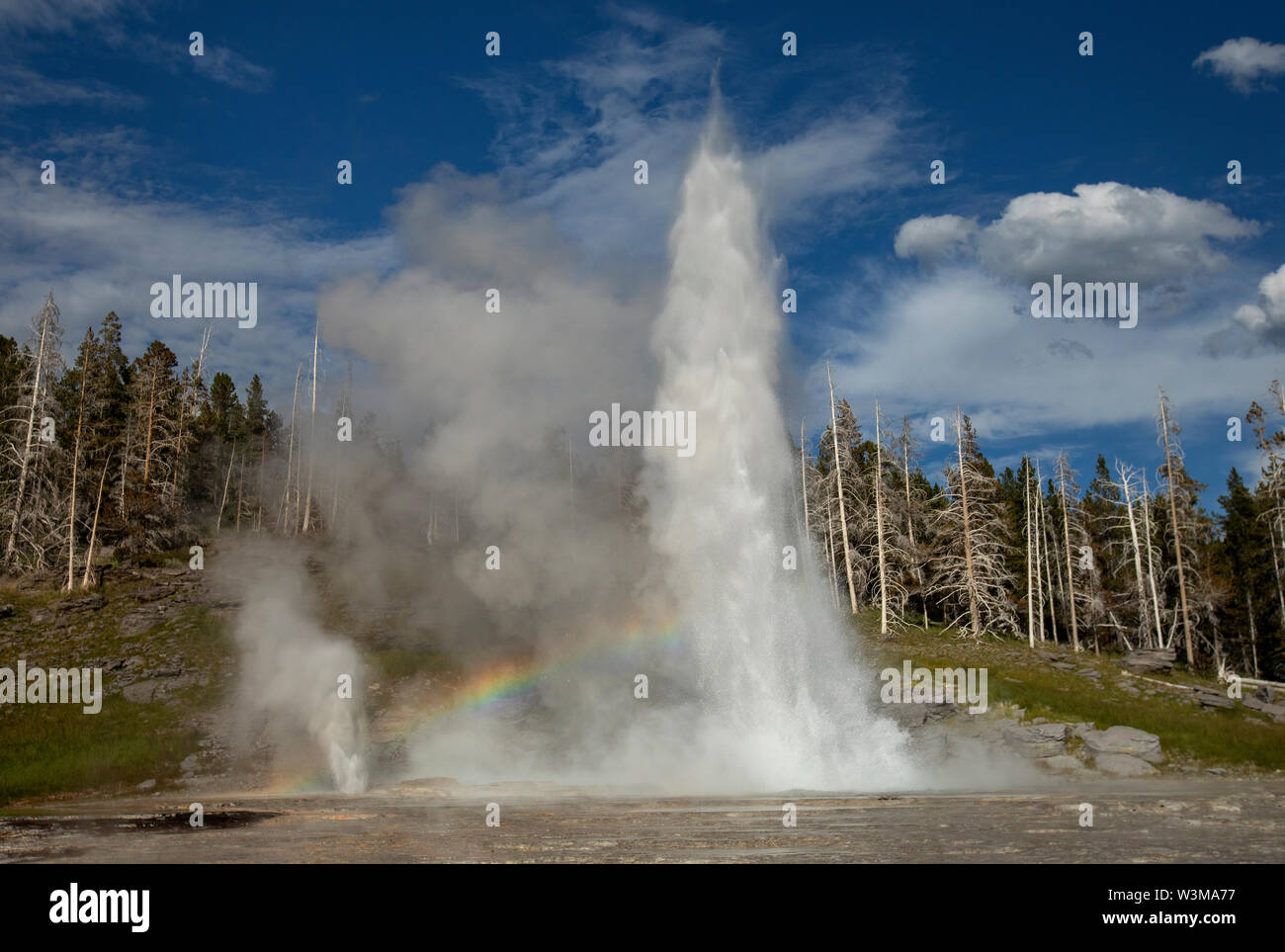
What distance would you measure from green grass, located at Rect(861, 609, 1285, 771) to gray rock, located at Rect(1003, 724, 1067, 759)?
4.75 ft

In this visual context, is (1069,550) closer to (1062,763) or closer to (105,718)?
(1062,763)

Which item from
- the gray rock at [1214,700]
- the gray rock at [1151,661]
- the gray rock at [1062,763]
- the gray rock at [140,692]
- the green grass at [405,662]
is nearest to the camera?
the gray rock at [1062,763]

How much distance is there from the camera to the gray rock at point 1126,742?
108ft

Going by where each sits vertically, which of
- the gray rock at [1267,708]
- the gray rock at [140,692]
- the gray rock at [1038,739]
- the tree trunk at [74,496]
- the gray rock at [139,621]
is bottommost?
the gray rock at [1038,739]

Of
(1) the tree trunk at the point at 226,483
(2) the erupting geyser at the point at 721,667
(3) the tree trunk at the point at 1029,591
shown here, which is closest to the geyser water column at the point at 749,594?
(2) the erupting geyser at the point at 721,667

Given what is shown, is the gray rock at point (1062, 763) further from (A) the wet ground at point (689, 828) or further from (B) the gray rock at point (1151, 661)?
(B) the gray rock at point (1151, 661)

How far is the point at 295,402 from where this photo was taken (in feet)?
253

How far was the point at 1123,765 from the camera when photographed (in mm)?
32281

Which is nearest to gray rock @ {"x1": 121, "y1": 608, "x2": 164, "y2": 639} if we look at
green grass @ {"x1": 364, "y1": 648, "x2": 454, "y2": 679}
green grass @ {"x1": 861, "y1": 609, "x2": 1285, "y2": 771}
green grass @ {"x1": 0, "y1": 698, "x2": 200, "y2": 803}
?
green grass @ {"x1": 0, "y1": 698, "x2": 200, "y2": 803}

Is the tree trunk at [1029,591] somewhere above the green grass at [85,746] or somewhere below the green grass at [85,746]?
above

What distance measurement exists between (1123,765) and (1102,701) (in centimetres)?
616

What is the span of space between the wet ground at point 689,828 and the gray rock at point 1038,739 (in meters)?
5.98
